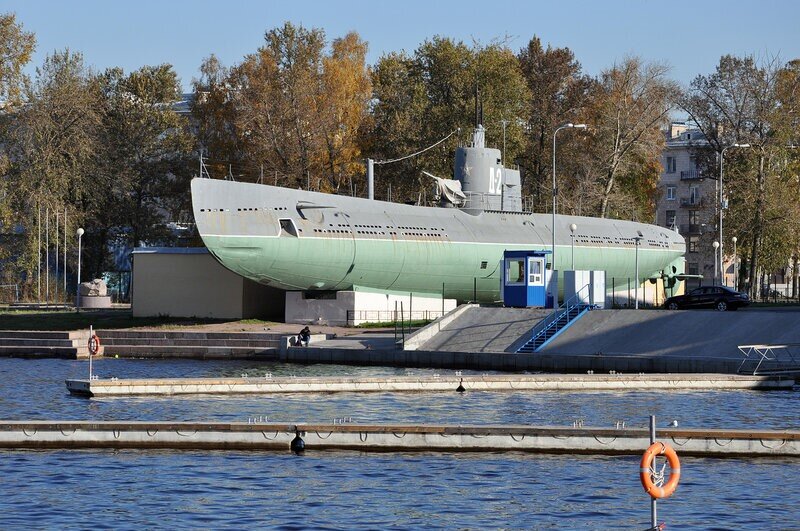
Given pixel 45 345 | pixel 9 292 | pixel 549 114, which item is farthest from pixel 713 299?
pixel 9 292

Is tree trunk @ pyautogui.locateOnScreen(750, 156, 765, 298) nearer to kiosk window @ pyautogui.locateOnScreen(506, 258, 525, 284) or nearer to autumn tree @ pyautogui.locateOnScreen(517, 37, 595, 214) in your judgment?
autumn tree @ pyautogui.locateOnScreen(517, 37, 595, 214)

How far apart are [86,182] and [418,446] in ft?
194

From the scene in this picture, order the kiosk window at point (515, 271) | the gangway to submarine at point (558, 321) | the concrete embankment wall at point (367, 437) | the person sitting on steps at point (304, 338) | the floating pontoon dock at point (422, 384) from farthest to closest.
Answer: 1. the kiosk window at point (515, 271)
2. the person sitting on steps at point (304, 338)
3. the gangway to submarine at point (558, 321)
4. the floating pontoon dock at point (422, 384)
5. the concrete embankment wall at point (367, 437)

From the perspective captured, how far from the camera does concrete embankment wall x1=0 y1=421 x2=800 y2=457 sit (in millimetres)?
23578

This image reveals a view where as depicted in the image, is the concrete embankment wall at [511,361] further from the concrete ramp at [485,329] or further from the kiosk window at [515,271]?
the kiosk window at [515,271]

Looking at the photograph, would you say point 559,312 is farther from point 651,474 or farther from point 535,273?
point 651,474

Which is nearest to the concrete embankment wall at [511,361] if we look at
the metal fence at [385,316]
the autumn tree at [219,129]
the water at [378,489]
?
the metal fence at [385,316]

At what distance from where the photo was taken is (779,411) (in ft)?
101

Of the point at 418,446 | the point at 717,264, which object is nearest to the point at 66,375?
the point at 418,446

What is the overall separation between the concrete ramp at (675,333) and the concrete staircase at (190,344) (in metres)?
10.8

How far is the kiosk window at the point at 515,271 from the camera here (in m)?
50.2

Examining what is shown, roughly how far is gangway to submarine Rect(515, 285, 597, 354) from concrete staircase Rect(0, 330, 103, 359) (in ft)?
55.0

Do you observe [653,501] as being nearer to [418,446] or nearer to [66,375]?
[418,446]

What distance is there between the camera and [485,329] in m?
45.9
